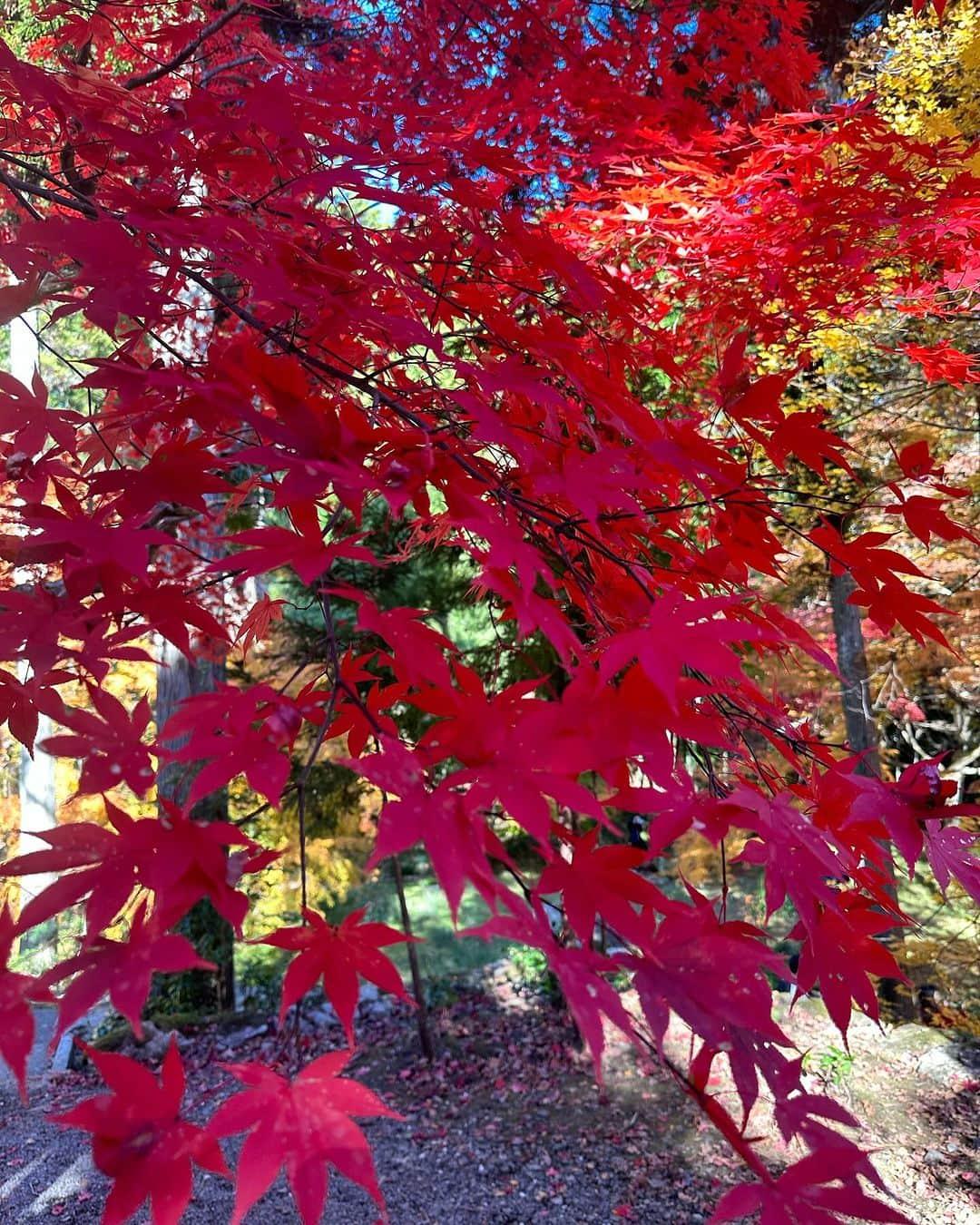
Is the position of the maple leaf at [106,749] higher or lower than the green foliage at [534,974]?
higher

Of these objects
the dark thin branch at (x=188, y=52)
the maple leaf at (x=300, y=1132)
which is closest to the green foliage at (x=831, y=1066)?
the maple leaf at (x=300, y=1132)

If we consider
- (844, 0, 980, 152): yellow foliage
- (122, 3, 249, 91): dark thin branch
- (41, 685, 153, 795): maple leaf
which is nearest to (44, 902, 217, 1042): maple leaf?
(41, 685, 153, 795): maple leaf

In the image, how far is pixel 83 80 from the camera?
4.33 ft

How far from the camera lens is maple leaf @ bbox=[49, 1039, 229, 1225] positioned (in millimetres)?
660

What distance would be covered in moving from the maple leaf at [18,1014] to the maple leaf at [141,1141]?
2.1 inches

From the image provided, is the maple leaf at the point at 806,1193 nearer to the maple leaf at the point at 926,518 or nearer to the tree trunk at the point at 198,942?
the maple leaf at the point at 926,518

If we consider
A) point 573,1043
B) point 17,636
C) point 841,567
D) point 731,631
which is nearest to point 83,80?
point 17,636

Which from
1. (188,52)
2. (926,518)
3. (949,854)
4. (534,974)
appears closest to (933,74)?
(188,52)

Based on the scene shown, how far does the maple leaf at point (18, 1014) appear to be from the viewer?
2.18 feet

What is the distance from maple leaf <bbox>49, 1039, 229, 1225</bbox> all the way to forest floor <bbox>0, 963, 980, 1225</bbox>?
2373mm

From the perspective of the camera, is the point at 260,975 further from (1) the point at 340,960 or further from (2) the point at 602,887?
(2) the point at 602,887

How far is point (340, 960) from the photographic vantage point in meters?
0.79

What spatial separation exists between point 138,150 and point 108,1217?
123cm

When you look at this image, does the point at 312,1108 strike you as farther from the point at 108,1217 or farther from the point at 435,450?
the point at 435,450
